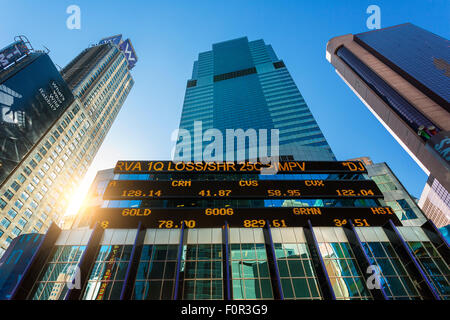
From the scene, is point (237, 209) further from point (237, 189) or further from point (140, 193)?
point (140, 193)

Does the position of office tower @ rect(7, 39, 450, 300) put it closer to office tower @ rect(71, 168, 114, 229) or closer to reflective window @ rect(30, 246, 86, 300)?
reflective window @ rect(30, 246, 86, 300)

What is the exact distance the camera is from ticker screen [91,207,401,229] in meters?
15.1

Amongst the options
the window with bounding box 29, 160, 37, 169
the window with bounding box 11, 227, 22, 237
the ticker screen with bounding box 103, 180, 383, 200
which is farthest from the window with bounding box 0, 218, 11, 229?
the ticker screen with bounding box 103, 180, 383, 200

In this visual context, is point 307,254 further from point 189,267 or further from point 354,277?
point 189,267

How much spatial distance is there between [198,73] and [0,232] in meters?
99.7

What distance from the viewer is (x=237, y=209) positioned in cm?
1566

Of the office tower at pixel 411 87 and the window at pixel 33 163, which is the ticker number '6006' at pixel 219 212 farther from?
the window at pixel 33 163

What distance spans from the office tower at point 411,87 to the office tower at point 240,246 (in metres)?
24.0

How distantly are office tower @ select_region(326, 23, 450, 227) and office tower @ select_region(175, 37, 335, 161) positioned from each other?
615 inches

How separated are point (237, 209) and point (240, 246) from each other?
13.3 feet

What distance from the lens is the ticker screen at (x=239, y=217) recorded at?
15.1 m

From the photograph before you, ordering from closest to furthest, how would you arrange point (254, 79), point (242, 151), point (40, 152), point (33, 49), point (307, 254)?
point (307, 254) → point (33, 49) → point (40, 152) → point (242, 151) → point (254, 79)

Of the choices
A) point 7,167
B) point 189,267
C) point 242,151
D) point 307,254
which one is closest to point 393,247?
point 307,254

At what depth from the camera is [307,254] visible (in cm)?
1727
